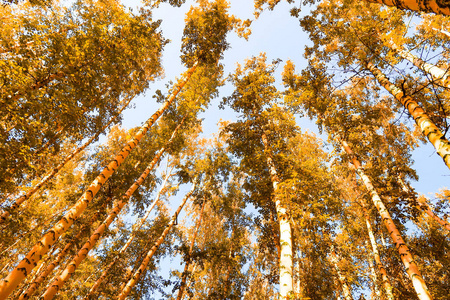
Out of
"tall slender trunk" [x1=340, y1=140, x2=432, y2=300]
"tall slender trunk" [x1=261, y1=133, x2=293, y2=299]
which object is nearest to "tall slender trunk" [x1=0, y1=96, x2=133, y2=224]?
"tall slender trunk" [x1=261, y1=133, x2=293, y2=299]

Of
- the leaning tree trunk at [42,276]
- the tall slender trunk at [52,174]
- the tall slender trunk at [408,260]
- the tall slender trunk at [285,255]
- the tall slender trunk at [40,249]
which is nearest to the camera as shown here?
the tall slender trunk at [40,249]

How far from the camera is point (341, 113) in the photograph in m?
9.29

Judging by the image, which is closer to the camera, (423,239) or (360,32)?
(360,32)

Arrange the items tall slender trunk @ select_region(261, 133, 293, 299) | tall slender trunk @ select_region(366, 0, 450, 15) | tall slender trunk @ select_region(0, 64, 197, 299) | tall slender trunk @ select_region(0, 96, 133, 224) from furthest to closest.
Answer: tall slender trunk @ select_region(0, 96, 133, 224) < tall slender trunk @ select_region(261, 133, 293, 299) < tall slender trunk @ select_region(0, 64, 197, 299) < tall slender trunk @ select_region(366, 0, 450, 15)

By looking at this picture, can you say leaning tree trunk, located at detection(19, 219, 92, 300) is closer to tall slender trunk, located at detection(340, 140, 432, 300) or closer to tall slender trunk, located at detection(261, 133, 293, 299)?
tall slender trunk, located at detection(261, 133, 293, 299)

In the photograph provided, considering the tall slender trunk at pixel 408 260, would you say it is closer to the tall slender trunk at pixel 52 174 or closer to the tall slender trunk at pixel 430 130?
→ the tall slender trunk at pixel 430 130

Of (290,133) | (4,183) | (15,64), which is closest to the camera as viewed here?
(15,64)

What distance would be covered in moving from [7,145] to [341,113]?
11539 mm

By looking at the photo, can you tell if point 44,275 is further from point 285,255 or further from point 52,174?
point 285,255

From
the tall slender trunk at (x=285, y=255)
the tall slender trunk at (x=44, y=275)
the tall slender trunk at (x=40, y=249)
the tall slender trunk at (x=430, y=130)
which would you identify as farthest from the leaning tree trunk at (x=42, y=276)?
the tall slender trunk at (x=430, y=130)

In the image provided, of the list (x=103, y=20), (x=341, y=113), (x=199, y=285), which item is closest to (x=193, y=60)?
(x=103, y=20)

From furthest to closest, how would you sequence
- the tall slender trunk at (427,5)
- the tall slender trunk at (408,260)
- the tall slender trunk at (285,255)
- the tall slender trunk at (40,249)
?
the tall slender trunk at (408,260)
the tall slender trunk at (285,255)
the tall slender trunk at (40,249)
the tall slender trunk at (427,5)

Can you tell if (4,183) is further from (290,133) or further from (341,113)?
(341,113)

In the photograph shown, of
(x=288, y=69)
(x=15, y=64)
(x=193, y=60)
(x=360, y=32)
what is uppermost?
(x=288, y=69)
